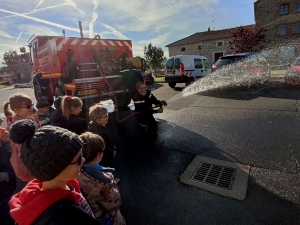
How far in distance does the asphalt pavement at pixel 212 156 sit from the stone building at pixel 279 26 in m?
24.7

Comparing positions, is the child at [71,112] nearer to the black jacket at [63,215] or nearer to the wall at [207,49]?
the black jacket at [63,215]

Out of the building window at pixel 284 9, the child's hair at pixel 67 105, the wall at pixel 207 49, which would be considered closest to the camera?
the child's hair at pixel 67 105

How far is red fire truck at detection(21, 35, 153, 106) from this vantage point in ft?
17.7

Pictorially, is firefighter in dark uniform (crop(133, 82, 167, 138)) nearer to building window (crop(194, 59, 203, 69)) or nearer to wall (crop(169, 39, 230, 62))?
building window (crop(194, 59, 203, 69))

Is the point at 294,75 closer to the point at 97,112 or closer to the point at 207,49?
the point at 97,112

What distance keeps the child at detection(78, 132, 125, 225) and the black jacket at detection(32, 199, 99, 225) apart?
703 mm

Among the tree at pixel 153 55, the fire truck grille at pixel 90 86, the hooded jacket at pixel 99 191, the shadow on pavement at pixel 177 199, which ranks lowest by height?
the shadow on pavement at pixel 177 199

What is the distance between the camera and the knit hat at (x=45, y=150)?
3.06ft

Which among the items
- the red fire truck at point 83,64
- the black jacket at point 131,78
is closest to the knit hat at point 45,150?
the red fire truck at point 83,64

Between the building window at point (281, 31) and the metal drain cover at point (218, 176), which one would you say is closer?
the metal drain cover at point (218, 176)

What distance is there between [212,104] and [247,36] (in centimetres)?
2112

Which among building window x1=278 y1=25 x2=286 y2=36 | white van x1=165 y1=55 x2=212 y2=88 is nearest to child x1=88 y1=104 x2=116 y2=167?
white van x1=165 y1=55 x2=212 y2=88

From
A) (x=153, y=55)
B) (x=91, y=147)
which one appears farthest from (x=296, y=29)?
(x=91, y=147)

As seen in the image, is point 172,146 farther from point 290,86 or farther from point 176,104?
point 290,86
